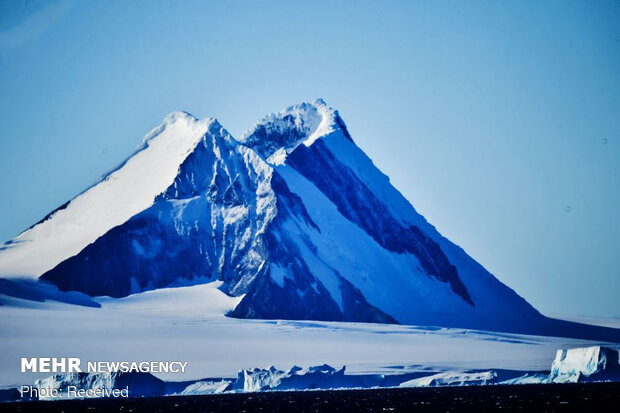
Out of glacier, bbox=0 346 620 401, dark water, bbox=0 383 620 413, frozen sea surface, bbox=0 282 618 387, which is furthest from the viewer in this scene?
frozen sea surface, bbox=0 282 618 387

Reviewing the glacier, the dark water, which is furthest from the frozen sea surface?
the dark water

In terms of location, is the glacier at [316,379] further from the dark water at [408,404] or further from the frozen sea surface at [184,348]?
the frozen sea surface at [184,348]

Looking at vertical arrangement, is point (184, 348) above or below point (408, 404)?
above

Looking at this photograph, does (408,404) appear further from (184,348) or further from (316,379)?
(184,348)

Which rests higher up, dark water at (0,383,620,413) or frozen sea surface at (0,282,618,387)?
frozen sea surface at (0,282,618,387)

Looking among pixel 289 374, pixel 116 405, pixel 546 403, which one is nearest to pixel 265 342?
pixel 289 374

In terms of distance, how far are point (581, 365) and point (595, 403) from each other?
4871cm

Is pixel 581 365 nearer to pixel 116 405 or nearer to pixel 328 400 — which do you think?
pixel 328 400

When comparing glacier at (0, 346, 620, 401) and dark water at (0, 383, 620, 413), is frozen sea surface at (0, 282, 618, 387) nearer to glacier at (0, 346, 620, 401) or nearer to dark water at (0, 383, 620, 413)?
glacier at (0, 346, 620, 401)

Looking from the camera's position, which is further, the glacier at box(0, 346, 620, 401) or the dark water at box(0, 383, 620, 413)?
the glacier at box(0, 346, 620, 401)

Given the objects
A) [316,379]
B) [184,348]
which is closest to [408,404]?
[316,379]

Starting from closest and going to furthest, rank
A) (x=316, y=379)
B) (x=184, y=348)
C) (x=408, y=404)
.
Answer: (x=408, y=404) < (x=316, y=379) < (x=184, y=348)

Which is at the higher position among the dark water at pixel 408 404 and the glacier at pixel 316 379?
the glacier at pixel 316 379

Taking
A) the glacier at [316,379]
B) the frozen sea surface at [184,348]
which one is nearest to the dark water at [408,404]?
the glacier at [316,379]
